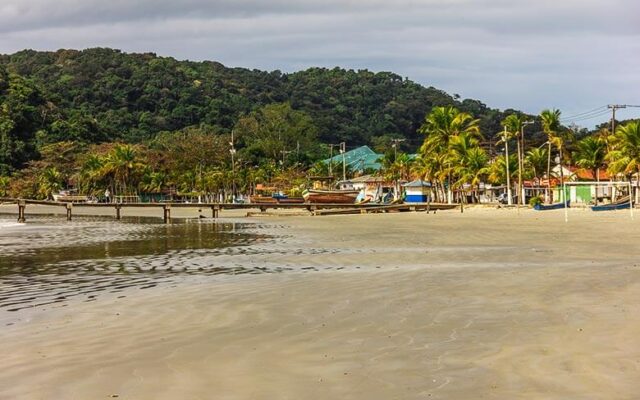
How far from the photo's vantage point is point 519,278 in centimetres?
1384

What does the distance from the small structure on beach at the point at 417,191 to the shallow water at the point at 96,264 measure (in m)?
53.6

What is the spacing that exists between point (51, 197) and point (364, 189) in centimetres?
5104

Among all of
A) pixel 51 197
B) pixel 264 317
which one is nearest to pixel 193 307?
pixel 264 317

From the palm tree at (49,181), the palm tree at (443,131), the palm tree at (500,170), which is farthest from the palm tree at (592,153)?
the palm tree at (49,181)

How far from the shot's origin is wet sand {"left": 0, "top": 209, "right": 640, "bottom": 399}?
6.35 meters

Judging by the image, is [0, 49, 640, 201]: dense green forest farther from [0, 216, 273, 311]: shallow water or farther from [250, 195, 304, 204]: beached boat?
[0, 216, 273, 311]: shallow water

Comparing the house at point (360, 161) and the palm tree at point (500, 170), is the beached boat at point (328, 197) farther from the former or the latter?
the house at point (360, 161)

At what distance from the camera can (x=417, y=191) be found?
271 feet

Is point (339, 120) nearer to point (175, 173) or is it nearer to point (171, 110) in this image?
point (171, 110)

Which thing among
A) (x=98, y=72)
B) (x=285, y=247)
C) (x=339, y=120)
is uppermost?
(x=98, y=72)

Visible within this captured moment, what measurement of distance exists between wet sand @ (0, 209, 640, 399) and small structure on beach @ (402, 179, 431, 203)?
66377mm

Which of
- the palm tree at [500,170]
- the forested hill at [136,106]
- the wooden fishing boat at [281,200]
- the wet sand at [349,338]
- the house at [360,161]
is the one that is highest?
the forested hill at [136,106]

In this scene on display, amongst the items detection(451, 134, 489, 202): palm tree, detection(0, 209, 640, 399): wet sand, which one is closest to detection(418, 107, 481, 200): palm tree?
detection(451, 134, 489, 202): palm tree

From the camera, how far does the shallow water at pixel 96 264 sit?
13117 millimetres
